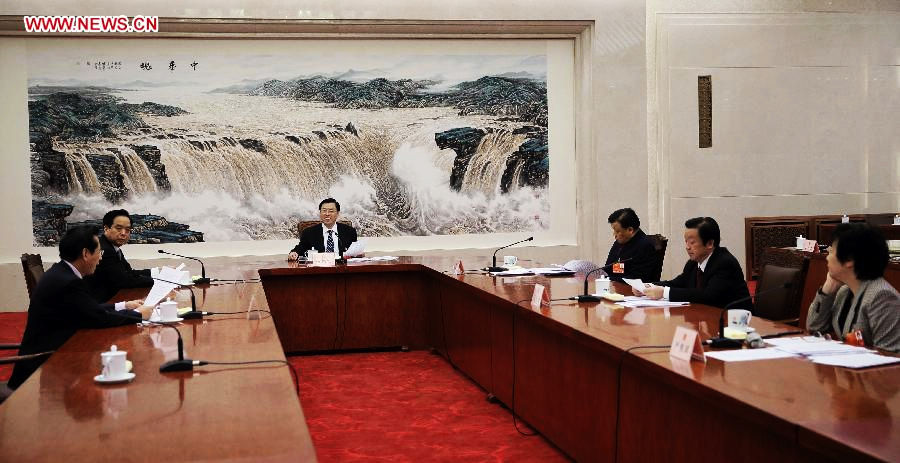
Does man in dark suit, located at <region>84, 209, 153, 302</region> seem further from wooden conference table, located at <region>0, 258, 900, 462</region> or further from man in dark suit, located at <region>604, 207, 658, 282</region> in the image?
man in dark suit, located at <region>604, 207, 658, 282</region>

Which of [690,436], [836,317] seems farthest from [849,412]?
[836,317]

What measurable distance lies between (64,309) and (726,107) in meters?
7.93

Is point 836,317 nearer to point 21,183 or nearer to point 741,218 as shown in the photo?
point 741,218

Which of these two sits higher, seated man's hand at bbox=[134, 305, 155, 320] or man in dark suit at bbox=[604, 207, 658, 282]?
man in dark suit at bbox=[604, 207, 658, 282]

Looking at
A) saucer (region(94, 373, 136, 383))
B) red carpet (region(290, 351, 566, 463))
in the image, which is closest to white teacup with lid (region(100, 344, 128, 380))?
saucer (region(94, 373, 136, 383))

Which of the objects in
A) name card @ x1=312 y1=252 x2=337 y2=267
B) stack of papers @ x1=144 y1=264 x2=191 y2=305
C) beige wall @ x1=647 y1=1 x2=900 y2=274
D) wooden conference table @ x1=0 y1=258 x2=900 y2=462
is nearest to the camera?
wooden conference table @ x1=0 y1=258 x2=900 y2=462

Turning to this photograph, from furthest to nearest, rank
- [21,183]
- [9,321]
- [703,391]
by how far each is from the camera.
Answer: [21,183] → [9,321] → [703,391]

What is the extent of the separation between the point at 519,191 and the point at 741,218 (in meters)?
2.49

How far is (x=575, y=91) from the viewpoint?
992 cm

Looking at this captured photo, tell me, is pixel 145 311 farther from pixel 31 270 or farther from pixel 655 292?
pixel 655 292

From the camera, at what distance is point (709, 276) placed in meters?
4.56

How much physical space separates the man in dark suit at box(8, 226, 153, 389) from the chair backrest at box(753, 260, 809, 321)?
2.95 meters

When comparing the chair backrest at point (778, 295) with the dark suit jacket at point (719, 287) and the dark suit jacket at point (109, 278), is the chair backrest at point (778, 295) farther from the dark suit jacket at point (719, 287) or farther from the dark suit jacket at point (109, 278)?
the dark suit jacket at point (109, 278)

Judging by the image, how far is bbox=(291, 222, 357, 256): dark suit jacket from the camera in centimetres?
765
